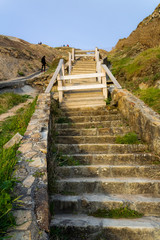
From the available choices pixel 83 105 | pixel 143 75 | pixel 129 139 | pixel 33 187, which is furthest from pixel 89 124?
pixel 143 75

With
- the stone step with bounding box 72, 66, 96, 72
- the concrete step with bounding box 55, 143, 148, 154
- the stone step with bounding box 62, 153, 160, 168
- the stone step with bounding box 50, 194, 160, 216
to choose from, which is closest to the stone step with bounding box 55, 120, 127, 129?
the concrete step with bounding box 55, 143, 148, 154

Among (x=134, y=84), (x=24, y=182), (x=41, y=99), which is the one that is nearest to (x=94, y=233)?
(x=24, y=182)

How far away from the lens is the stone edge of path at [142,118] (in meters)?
3.61

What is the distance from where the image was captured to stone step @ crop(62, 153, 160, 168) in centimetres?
364

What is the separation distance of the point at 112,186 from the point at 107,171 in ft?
1.17

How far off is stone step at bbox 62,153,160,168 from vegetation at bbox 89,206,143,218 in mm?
1060

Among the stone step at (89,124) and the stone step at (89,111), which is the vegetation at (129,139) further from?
the stone step at (89,111)

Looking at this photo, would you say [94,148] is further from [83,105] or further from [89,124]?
[83,105]

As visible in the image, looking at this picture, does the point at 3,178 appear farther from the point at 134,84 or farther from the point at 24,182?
the point at 134,84

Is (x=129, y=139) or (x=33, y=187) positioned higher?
(x=129, y=139)

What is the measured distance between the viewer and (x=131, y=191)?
3.10 m

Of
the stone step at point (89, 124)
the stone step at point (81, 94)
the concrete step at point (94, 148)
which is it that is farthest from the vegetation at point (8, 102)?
the concrete step at point (94, 148)

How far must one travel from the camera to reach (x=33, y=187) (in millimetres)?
2422

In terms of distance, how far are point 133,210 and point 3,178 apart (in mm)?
1925
